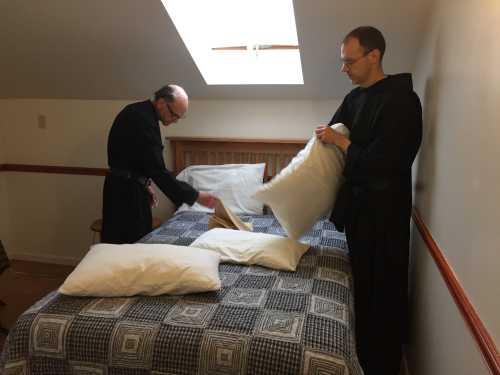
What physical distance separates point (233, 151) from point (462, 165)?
2007 mm

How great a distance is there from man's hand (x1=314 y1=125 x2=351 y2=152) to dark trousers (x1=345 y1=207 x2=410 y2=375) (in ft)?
1.02

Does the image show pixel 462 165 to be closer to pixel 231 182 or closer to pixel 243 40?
pixel 231 182

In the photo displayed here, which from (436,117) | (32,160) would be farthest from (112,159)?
(436,117)

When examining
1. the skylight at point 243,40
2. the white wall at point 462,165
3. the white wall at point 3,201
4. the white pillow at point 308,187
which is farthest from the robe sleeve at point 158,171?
the white wall at point 3,201

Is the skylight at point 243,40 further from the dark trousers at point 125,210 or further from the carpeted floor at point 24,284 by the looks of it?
the carpeted floor at point 24,284

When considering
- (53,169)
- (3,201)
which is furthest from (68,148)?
(3,201)

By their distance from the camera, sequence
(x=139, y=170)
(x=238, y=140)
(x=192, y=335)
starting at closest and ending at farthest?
(x=192, y=335), (x=139, y=170), (x=238, y=140)

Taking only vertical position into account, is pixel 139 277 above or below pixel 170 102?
below

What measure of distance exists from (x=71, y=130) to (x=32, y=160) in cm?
47

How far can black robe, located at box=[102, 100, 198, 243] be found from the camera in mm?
2332

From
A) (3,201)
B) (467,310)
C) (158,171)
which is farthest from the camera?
(3,201)

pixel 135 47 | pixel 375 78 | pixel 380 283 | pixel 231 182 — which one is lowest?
pixel 380 283

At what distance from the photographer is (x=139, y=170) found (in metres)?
2.44

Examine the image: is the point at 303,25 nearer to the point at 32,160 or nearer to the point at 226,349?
the point at 226,349
